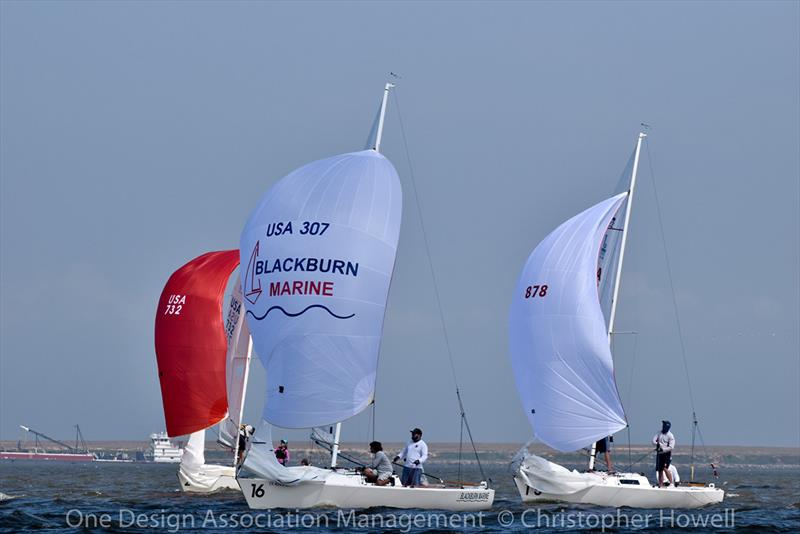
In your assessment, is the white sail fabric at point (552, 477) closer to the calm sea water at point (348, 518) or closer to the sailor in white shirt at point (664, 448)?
the calm sea water at point (348, 518)

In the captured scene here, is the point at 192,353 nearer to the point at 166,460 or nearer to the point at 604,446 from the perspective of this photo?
the point at 604,446

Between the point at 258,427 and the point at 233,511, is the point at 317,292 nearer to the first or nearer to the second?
the point at 258,427

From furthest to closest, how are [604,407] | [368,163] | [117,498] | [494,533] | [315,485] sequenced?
[117,498]
[604,407]
[368,163]
[315,485]
[494,533]

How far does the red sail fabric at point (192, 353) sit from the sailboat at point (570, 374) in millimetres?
10596

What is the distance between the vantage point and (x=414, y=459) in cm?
3438

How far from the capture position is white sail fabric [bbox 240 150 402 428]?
33031 mm

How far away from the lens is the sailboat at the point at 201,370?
44.8m

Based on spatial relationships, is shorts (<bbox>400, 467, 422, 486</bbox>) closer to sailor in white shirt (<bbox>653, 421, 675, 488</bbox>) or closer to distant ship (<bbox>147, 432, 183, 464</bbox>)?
sailor in white shirt (<bbox>653, 421, 675, 488</bbox>)

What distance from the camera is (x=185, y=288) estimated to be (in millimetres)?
45938

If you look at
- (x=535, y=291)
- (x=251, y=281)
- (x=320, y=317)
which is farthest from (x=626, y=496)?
(x=251, y=281)

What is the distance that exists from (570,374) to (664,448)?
3.35m

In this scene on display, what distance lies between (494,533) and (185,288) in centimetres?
1892

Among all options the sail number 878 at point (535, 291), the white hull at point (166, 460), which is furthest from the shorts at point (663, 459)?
the white hull at point (166, 460)

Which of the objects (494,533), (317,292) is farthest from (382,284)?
(494,533)
